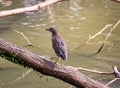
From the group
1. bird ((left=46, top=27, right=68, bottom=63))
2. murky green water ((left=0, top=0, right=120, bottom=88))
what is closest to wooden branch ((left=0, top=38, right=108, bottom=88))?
bird ((left=46, top=27, right=68, bottom=63))

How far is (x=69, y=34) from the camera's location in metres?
9.75

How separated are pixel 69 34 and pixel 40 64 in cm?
591

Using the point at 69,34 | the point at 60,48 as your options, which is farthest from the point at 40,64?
the point at 69,34

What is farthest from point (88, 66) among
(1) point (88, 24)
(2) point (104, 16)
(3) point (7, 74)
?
(2) point (104, 16)

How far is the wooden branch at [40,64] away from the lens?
388cm

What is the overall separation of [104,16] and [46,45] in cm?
335

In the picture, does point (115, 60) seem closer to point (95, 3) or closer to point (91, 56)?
point (91, 56)

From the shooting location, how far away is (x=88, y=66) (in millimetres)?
7582

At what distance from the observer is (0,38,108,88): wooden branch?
3.88 m

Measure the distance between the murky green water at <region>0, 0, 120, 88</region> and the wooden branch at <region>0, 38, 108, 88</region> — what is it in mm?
2496

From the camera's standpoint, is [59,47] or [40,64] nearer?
[40,64]

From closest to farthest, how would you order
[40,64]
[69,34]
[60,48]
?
[40,64]
[60,48]
[69,34]

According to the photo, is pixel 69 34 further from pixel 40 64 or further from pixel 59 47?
pixel 40 64

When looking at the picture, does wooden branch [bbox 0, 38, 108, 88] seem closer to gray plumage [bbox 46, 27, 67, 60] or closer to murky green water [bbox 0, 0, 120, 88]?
gray plumage [bbox 46, 27, 67, 60]
